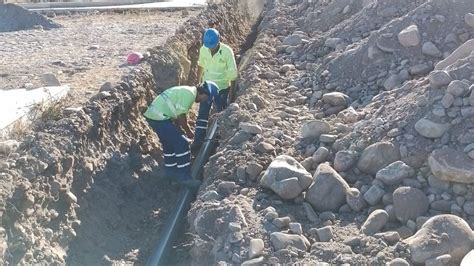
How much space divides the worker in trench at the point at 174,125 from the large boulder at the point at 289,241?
3166 millimetres

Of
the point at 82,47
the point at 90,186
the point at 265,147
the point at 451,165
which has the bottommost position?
the point at 82,47

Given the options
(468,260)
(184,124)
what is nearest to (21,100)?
(184,124)

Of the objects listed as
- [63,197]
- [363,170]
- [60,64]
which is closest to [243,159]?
[363,170]

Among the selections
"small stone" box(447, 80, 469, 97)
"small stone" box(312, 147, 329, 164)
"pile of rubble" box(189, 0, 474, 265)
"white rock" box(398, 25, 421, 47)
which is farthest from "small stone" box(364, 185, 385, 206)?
"white rock" box(398, 25, 421, 47)

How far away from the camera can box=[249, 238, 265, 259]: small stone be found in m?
5.31

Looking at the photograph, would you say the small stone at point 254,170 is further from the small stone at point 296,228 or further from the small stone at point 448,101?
the small stone at point 448,101

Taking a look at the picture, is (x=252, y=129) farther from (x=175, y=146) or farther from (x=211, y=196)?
(x=175, y=146)

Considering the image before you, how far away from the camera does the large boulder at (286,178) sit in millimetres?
6039

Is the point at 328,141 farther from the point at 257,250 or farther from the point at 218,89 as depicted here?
the point at 218,89

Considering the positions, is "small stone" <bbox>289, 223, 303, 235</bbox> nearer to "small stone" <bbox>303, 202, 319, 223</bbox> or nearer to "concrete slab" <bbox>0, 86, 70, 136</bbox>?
"small stone" <bbox>303, 202, 319, 223</bbox>

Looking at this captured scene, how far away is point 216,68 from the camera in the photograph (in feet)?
31.2

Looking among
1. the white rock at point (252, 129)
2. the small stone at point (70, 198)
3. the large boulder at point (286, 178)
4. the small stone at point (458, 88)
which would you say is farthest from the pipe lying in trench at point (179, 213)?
the small stone at point (458, 88)

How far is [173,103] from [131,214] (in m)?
1.52

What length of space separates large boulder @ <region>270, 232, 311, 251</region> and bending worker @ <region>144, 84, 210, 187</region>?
317 centimetres
